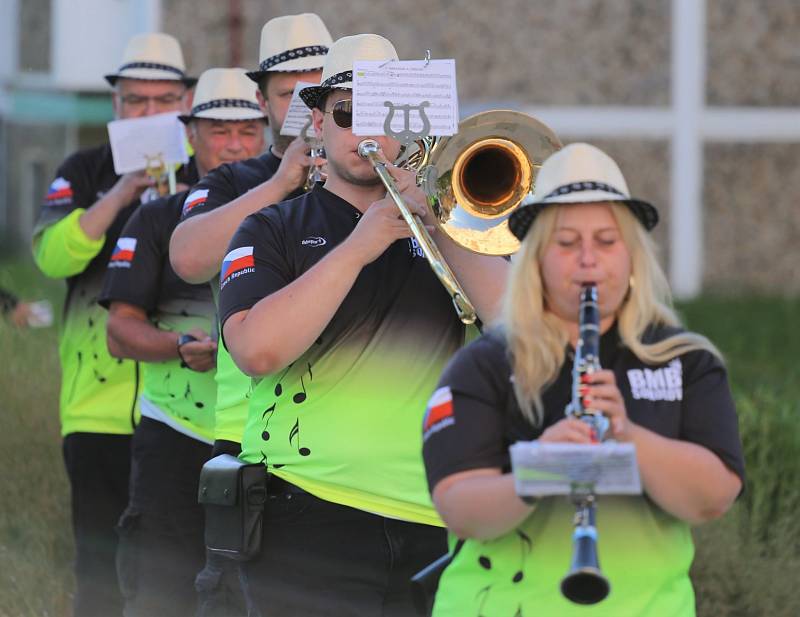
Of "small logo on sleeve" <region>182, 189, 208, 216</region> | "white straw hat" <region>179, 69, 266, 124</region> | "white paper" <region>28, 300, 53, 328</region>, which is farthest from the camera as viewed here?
"white paper" <region>28, 300, 53, 328</region>

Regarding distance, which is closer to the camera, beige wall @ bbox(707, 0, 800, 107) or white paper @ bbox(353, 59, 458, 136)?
white paper @ bbox(353, 59, 458, 136)

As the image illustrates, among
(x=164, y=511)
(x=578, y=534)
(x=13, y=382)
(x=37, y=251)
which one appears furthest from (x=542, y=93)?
(x=578, y=534)

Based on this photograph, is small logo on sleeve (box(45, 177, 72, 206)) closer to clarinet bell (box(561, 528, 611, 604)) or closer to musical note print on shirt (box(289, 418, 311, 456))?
musical note print on shirt (box(289, 418, 311, 456))

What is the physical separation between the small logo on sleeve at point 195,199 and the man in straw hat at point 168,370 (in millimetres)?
581

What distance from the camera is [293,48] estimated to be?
5.85 m

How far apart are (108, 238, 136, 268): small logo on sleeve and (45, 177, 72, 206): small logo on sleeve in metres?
1.08

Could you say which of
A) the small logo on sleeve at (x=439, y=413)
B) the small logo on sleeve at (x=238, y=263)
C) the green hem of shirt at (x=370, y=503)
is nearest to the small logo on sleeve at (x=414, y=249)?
the small logo on sleeve at (x=238, y=263)

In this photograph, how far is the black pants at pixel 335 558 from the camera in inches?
182

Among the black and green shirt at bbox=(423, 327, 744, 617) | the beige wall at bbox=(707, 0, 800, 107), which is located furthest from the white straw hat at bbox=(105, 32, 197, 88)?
the beige wall at bbox=(707, 0, 800, 107)

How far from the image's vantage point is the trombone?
15.7 ft

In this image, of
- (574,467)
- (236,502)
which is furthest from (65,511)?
(574,467)

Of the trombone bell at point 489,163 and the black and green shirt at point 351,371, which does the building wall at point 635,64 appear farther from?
the black and green shirt at point 351,371

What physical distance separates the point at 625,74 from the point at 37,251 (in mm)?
13229

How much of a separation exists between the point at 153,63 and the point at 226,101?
4.02 ft
